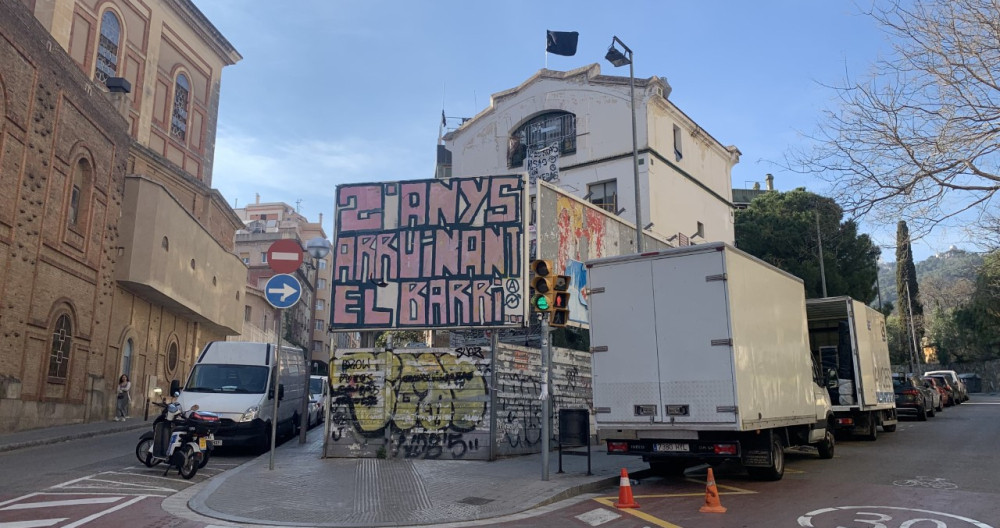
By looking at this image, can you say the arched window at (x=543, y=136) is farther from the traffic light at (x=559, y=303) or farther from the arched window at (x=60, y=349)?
the traffic light at (x=559, y=303)

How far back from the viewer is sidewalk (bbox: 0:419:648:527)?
26.5 ft

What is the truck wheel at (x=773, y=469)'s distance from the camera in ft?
33.5

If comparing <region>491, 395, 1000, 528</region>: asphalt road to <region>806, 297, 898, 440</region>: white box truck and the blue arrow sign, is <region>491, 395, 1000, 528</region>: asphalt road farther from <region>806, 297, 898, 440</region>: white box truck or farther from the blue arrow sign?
the blue arrow sign

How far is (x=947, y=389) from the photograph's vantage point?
103 ft

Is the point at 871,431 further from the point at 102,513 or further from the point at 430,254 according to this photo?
the point at 102,513

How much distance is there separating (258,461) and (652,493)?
7.01m

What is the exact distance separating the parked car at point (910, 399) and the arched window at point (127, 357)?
1048 inches

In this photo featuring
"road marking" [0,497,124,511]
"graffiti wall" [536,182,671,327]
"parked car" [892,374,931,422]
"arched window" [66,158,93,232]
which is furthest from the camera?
"parked car" [892,374,931,422]

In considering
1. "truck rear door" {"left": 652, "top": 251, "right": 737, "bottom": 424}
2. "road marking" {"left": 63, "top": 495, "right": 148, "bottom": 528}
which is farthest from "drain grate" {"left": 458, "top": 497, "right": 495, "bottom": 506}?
"road marking" {"left": 63, "top": 495, "right": 148, "bottom": 528}

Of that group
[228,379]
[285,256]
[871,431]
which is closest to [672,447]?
[285,256]

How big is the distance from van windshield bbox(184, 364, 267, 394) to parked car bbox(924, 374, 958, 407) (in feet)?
95.4

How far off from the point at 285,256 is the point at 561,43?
732 inches

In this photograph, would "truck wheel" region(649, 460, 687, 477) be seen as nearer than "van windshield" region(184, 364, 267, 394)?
Yes

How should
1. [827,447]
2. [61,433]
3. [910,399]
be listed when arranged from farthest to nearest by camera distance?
[910,399] < [61,433] < [827,447]
